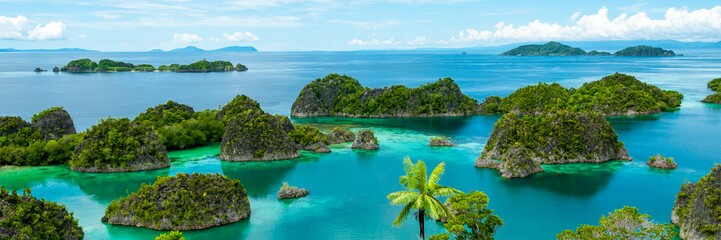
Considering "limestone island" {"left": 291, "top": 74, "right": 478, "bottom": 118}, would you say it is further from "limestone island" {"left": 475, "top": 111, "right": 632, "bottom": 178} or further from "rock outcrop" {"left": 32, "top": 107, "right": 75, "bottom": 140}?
"rock outcrop" {"left": 32, "top": 107, "right": 75, "bottom": 140}

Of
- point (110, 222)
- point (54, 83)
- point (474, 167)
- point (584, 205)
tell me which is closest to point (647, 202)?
point (584, 205)

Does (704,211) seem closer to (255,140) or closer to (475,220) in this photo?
(475,220)

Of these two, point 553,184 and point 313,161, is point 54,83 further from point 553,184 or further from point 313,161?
point 553,184

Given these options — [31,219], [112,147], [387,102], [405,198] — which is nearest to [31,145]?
[112,147]

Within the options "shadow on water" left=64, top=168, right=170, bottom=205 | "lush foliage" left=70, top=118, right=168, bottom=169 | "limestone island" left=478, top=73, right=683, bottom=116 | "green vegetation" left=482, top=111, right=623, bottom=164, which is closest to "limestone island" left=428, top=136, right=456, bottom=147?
"green vegetation" left=482, top=111, right=623, bottom=164

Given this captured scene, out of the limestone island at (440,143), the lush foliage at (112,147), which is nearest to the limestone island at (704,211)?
the limestone island at (440,143)
